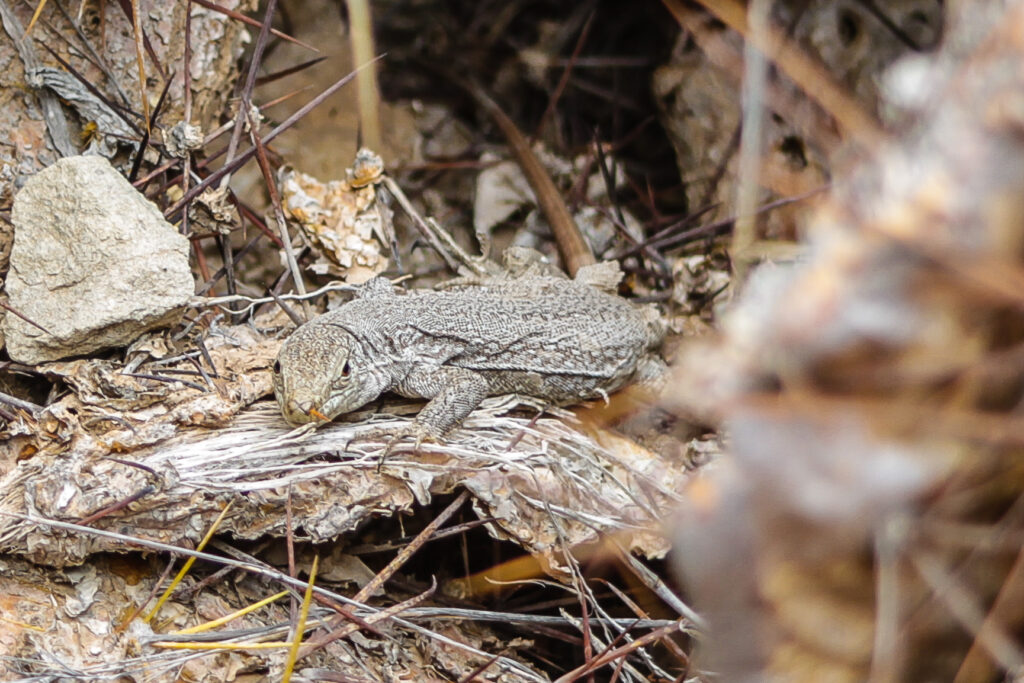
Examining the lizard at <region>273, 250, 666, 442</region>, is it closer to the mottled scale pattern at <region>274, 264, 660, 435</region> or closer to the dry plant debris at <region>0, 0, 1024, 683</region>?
the mottled scale pattern at <region>274, 264, 660, 435</region>

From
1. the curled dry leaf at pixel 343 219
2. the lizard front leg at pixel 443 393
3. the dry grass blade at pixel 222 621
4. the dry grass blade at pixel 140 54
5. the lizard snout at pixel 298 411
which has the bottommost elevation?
the dry grass blade at pixel 222 621

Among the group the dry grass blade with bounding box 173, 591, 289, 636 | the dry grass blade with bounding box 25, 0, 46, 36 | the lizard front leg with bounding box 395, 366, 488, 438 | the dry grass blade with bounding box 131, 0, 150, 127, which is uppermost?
the dry grass blade with bounding box 25, 0, 46, 36

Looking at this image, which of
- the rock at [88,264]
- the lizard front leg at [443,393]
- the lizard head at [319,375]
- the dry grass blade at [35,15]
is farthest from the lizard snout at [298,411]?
the dry grass blade at [35,15]

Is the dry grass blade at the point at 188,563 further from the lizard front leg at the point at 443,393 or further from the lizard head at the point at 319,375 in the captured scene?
the lizard front leg at the point at 443,393

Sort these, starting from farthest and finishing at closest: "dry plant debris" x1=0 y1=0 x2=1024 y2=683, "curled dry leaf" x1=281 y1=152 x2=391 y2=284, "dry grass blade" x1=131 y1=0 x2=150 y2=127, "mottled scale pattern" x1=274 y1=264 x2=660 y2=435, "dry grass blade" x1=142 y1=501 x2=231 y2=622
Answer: "curled dry leaf" x1=281 y1=152 x2=391 y2=284 → "mottled scale pattern" x1=274 y1=264 x2=660 y2=435 → "dry grass blade" x1=131 y1=0 x2=150 y2=127 → "dry grass blade" x1=142 y1=501 x2=231 y2=622 → "dry plant debris" x1=0 y1=0 x2=1024 y2=683

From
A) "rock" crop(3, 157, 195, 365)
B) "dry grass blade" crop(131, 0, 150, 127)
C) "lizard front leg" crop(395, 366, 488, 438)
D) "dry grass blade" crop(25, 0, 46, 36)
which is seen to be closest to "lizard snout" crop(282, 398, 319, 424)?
"lizard front leg" crop(395, 366, 488, 438)

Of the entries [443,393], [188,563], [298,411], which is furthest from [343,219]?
[188,563]
